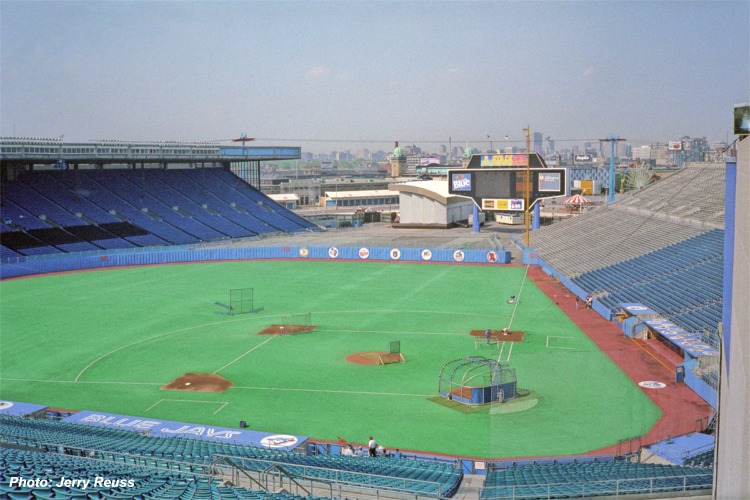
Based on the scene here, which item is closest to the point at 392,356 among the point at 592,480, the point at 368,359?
the point at 368,359

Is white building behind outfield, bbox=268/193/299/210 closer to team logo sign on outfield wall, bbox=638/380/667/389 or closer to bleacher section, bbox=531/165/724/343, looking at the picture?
bleacher section, bbox=531/165/724/343

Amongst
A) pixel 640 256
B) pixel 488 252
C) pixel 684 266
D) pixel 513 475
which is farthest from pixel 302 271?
pixel 513 475

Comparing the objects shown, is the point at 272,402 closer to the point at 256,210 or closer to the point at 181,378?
the point at 181,378

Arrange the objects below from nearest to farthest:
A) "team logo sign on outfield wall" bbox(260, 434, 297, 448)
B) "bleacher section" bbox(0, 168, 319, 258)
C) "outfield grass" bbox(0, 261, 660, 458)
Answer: "team logo sign on outfield wall" bbox(260, 434, 297, 448) < "outfield grass" bbox(0, 261, 660, 458) < "bleacher section" bbox(0, 168, 319, 258)

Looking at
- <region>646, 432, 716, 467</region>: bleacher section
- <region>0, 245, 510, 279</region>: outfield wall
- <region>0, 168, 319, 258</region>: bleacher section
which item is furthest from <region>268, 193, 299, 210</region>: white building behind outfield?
<region>646, 432, 716, 467</region>: bleacher section

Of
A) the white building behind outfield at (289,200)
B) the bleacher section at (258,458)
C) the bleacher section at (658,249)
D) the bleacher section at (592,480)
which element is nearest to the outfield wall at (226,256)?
the bleacher section at (658,249)

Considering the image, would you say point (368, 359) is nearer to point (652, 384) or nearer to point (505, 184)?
point (652, 384)
